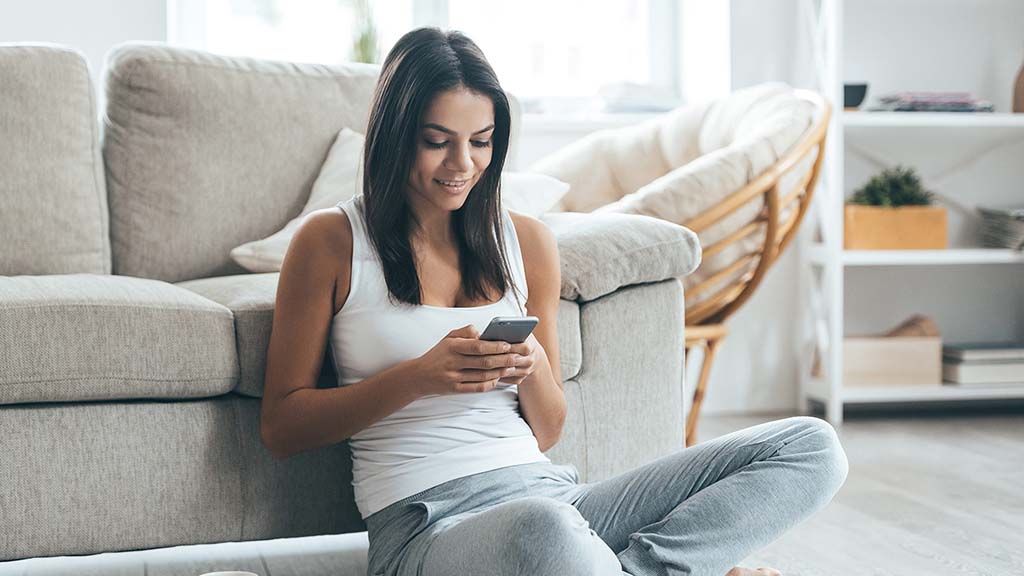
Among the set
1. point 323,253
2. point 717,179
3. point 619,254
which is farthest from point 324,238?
point 717,179

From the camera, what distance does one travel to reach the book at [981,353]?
337 cm

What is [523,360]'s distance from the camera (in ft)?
4.40

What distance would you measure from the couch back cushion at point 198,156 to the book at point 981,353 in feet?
6.82

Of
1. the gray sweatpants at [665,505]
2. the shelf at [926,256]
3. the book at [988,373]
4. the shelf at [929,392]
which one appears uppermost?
the shelf at [926,256]

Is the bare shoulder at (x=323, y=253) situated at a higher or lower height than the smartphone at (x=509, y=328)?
higher

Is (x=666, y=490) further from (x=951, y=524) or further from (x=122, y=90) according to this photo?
(x=122, y=90)

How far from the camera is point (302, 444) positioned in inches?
56.8

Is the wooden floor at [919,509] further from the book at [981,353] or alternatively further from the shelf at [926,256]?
the shelf at [926,256]

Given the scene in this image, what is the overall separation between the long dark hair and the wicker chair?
96 cm

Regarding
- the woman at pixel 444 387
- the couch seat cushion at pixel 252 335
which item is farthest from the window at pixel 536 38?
the woman at pixel 444 387

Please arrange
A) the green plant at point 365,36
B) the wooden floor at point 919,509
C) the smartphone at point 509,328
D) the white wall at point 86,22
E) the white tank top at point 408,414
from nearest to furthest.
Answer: the smartphone at point 509,328, the white tank top at point 408,414, the wooden floor at point 919,509, the white wall at point 86,22, the green plant at point 365,36

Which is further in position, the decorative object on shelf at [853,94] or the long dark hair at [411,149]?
the decorative object on shelf at [853,94]

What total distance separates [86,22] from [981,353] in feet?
8.99

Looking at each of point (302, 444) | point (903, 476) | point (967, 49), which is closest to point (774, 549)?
point (903, 476)
